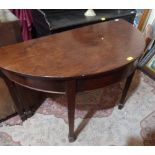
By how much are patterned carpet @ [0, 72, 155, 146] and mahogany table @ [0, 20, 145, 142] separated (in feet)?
0.96

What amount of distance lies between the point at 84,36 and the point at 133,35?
28cm

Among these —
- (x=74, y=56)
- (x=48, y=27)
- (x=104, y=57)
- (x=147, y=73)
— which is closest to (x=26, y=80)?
(x=74, y=56)

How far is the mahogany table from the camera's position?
2.59ft

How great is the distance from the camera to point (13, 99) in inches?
45.8

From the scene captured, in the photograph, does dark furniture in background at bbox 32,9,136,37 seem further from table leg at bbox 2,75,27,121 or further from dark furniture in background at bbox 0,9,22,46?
table leg at bbox 2,75,27,121

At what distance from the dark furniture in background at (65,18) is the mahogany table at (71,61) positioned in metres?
0.22

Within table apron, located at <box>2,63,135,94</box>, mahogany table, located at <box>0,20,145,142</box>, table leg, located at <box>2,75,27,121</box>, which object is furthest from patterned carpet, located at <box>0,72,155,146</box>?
table apron, located at <box>2,63,135,94</box>

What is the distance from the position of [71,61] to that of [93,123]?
661 millimetres

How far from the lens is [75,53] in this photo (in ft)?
2.94

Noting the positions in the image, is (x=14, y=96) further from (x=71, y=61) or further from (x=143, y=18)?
(x=143, y=18)

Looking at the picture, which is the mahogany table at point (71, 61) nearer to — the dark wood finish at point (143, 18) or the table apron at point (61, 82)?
the table apron at point (61, 82)

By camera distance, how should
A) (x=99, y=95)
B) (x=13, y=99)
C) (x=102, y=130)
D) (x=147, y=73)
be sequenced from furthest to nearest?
(x=147, y=73) < (x=99, y=95) < (x=102, y=130) < (x=13, y=99)

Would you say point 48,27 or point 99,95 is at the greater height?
point 48,27
